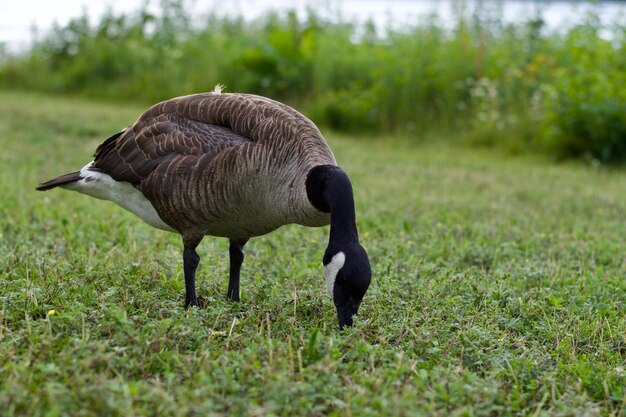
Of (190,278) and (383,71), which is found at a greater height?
(190,278)

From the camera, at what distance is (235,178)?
4.42 meters

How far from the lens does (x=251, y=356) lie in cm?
374

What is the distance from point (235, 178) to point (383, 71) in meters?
10.6

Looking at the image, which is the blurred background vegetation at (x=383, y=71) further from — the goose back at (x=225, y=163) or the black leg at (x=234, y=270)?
the goose back at (x=225, y=163)

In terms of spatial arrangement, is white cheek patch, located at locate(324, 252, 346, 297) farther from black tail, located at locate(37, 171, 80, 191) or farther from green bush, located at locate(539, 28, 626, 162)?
green bush, located at locate(539, 28, 626, 162)

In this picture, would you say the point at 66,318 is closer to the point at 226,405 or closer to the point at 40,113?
the point at 226,405

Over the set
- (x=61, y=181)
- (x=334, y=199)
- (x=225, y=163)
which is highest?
(x=225, y=163)

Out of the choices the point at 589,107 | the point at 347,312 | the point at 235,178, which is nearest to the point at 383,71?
the point at 589,107

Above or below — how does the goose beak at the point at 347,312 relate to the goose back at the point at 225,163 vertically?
below

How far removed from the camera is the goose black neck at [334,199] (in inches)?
161

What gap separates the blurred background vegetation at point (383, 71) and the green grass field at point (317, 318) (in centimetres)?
427

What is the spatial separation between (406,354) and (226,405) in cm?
114

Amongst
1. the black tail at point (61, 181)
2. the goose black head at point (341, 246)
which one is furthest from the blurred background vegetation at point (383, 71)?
the black tail at point (61, 181)

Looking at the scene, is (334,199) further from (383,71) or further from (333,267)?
(383,71)
